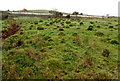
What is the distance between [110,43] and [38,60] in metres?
12.2

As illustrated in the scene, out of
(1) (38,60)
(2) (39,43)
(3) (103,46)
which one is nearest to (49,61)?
(1) (38,60)

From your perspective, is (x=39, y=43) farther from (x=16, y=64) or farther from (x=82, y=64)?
(x=82, y=64)

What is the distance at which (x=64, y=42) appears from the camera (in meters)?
23.3

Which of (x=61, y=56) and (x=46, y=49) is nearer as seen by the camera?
(x=61, y=56)

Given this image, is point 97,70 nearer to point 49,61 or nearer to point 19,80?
point 49,61

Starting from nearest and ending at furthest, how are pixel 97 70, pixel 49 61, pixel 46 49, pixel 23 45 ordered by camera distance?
pixel 97 70
pixel 49 61
pixel 46 49
pixel 23 45

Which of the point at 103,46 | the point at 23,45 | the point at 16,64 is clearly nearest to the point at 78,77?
the point at 16,64

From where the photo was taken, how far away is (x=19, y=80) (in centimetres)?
1409

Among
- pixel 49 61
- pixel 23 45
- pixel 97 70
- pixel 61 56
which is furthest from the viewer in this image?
pixel 23 45

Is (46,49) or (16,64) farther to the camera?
(46,49)

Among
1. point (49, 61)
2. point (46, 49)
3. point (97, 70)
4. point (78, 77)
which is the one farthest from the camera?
point (46, 49)

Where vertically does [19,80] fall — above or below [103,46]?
below

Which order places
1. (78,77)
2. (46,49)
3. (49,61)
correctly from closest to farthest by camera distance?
1. (78,77)
2. (49,61)
3. (46,49)

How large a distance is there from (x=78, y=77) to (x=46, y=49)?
7913 mm
